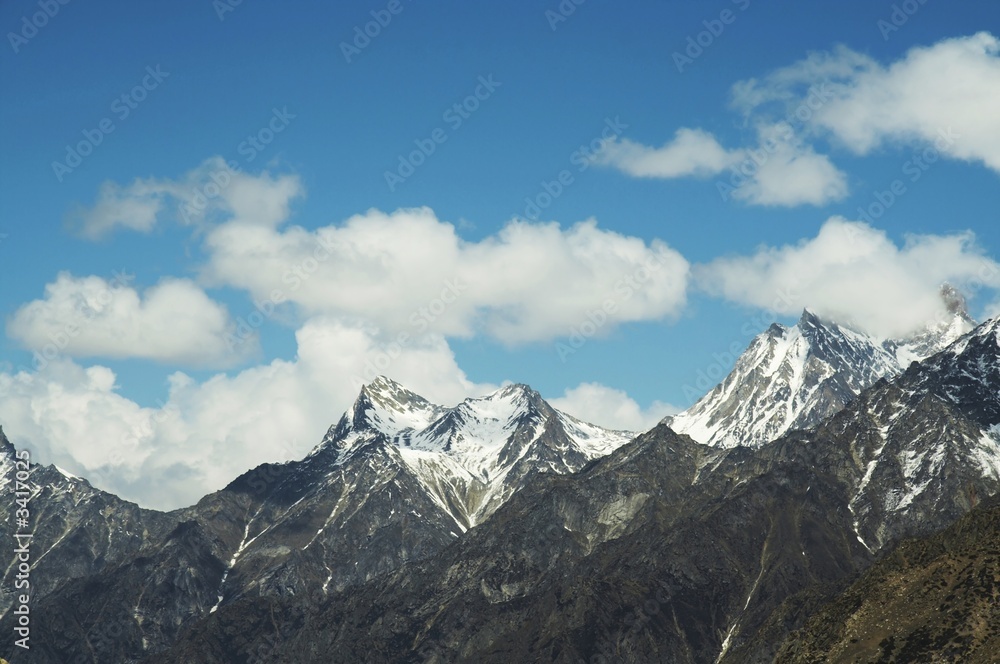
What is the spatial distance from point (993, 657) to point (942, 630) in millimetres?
13795

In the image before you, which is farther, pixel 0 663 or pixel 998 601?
pixel 998 601

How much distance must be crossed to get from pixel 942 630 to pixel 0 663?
13679cm

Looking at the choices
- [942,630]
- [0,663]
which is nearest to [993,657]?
[942,630]

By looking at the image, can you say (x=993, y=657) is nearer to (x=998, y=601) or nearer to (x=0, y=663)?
(x=998, y=601)

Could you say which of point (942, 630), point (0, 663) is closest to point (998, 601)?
point (942, 630)

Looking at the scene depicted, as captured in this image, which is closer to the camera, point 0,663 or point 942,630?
point 0,663

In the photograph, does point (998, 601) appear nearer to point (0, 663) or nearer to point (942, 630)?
point (942, 630)

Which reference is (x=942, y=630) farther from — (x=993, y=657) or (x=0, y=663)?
(x=0, y=663)

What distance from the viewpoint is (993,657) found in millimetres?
185875

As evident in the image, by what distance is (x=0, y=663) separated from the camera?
521ft

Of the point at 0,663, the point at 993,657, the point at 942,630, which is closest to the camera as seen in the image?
the point at 0,663

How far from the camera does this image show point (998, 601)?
655 feet

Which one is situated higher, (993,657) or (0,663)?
(0,663)

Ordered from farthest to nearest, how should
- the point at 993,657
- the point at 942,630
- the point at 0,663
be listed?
the point at 942,630
the point at 993,657
the point at 0,663
